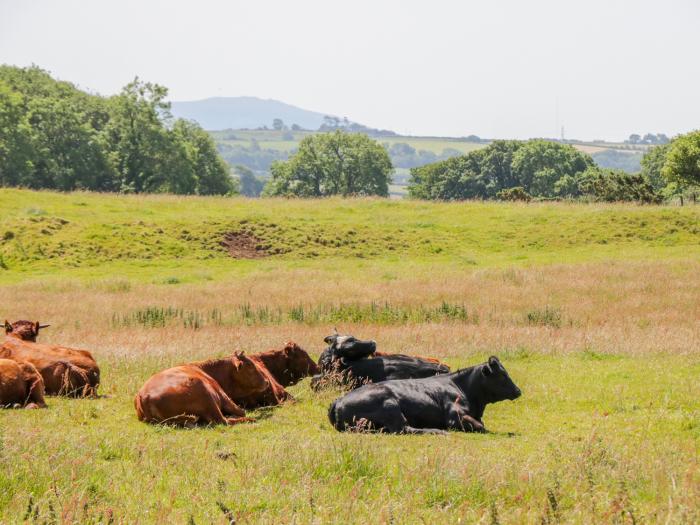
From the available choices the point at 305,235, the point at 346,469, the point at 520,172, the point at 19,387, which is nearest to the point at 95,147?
the point at 305,235

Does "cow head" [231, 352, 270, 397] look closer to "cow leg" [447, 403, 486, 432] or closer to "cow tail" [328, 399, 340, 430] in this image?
"cow tail" [328, 399, 340, 430]

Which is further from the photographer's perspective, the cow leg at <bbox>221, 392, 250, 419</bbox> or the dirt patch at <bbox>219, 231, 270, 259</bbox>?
the dirt patch at <bbox>219, 231, 270, 259</bbox>

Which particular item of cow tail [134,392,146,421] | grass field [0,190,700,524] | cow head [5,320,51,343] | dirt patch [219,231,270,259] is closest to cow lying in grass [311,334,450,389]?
grass field [0,190,700,524]

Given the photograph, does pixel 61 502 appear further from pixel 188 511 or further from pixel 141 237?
pixel 141 237

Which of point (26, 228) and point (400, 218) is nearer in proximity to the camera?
point (26, 228)

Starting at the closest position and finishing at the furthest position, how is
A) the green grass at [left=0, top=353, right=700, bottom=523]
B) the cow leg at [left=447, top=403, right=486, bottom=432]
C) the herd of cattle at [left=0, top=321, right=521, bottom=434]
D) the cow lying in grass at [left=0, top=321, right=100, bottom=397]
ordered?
1. the green grass at [left=0, top=353, right=700, bottom=523]
2. the herd of cattle at [left=0, top=321, right=521, bottom=434]
3. the cow leg at [left=447, top=403, right=486, bottom=432]
4. the cow lying in grass at [left=0, top=321, right=100, bottom=397]

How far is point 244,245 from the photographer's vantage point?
43250mm

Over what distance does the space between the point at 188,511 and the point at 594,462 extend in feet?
13.0

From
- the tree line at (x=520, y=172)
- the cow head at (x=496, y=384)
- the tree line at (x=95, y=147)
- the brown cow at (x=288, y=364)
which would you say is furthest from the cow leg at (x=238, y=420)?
the tree line at (x=520, y=172)

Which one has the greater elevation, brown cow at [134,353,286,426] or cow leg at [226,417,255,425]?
brown cow at [134,353,286,426]

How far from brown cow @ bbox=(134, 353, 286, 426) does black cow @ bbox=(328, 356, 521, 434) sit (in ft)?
5.18

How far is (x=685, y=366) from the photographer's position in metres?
16.2

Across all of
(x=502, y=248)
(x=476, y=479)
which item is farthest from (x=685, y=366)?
(x=502, y=248)

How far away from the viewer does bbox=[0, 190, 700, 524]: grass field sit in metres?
7.11
